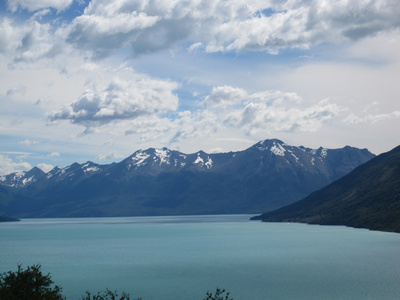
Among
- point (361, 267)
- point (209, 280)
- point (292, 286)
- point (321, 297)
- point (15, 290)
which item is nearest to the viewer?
point (15, 290)

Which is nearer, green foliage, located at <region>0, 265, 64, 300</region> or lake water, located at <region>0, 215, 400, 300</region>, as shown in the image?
green foliage, located at <region>0, 265, 64, 300</region>

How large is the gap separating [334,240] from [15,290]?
157059 millimetres

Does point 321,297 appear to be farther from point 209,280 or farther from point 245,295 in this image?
point 209,280

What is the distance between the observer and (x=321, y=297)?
83.3 m

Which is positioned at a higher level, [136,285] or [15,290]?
[15,290]

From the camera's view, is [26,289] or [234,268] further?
[234,268]

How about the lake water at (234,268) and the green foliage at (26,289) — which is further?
the lake water at (234,268)

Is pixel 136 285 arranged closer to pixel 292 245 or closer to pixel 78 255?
pixel 78 255

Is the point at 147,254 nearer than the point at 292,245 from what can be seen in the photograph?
Yes

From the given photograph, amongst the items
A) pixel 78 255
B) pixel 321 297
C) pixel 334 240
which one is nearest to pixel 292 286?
pixel 321 297

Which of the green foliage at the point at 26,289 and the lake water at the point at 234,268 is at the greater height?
the green foliage at the point at 26,289

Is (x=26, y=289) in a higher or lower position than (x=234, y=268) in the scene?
higher

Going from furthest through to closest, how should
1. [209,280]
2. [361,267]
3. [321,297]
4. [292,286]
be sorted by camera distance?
[361,267]
[209,280]
[292,286]
[321,297]

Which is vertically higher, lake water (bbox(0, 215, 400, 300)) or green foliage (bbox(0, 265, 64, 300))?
green foliage (bbox(0, 265, 64, 300))
